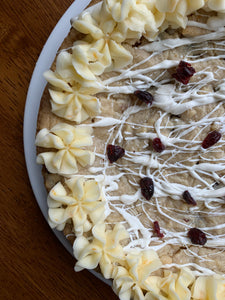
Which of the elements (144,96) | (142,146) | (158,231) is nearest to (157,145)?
(142,146)

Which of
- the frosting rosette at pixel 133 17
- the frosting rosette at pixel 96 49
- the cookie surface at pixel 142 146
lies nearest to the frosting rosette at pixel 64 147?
the cookie surface at pixel 142 146

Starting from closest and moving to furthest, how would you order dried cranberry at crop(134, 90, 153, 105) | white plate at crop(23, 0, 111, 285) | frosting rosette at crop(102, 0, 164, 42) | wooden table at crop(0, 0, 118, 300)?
frosting rosette at crop(102, 0, 164, 42) < dried cranberry at crop(134, 90, 153, 105) < white plate at crop(23, 0, 111, 285) < wooden table at crop(0, 0, 118, 300)

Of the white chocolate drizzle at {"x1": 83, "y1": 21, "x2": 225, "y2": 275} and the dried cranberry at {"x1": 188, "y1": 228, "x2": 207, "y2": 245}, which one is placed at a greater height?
the white chocolate drizzle at {"x1": 83, "y1": 21, "x2": 225, "y2": 275}

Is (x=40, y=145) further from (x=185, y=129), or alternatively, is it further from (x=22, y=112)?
(x=185, y=129)

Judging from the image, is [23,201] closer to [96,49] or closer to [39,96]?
[39,96]

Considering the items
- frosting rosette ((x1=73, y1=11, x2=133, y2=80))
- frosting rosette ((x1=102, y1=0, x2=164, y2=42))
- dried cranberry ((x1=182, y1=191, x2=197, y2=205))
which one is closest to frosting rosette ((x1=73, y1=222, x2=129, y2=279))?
dried cranberry ((x1=182, y1=191, x2=197, y2=205))


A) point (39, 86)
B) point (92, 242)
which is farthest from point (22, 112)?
point (92, 242)

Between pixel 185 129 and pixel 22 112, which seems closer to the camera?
pixel 185 129

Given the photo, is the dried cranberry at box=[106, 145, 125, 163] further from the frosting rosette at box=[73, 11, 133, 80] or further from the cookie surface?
the frosting rosette at box=[73, 11, 133, 80]
